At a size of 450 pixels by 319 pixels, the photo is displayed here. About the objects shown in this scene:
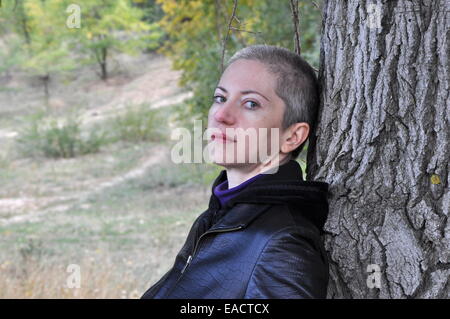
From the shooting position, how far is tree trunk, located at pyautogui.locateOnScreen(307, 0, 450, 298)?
143 cm

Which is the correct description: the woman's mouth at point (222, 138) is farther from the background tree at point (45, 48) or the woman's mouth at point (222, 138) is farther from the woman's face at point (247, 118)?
the background tree at point (45, 48)

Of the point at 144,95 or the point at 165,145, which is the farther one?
the point at 144,95

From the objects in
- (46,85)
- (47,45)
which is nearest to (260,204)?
(47,45)

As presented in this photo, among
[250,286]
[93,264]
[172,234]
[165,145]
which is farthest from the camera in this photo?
[165,145]

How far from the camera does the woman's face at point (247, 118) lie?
1514 mm

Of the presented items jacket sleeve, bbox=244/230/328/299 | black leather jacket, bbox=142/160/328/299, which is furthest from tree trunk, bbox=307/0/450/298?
jacket sleeve, bbox=244/230/328/299

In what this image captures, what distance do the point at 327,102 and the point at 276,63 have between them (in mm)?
205

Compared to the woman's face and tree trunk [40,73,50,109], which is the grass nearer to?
the woman's face

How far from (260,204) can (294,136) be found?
0.96ft

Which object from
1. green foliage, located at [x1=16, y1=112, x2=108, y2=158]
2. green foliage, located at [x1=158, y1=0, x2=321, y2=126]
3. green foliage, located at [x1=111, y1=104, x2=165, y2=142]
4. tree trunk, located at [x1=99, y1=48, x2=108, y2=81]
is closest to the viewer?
green foliage, located at [x1=158, y1=0, x2=321, y2=126]

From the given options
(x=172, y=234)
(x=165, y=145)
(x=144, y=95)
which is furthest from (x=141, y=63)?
(x=172, y=234)

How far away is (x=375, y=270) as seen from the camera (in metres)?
1.51

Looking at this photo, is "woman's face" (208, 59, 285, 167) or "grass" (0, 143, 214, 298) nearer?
"woman's face" (208, 59, 285, 167)

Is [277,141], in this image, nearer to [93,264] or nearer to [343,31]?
[343,31]
